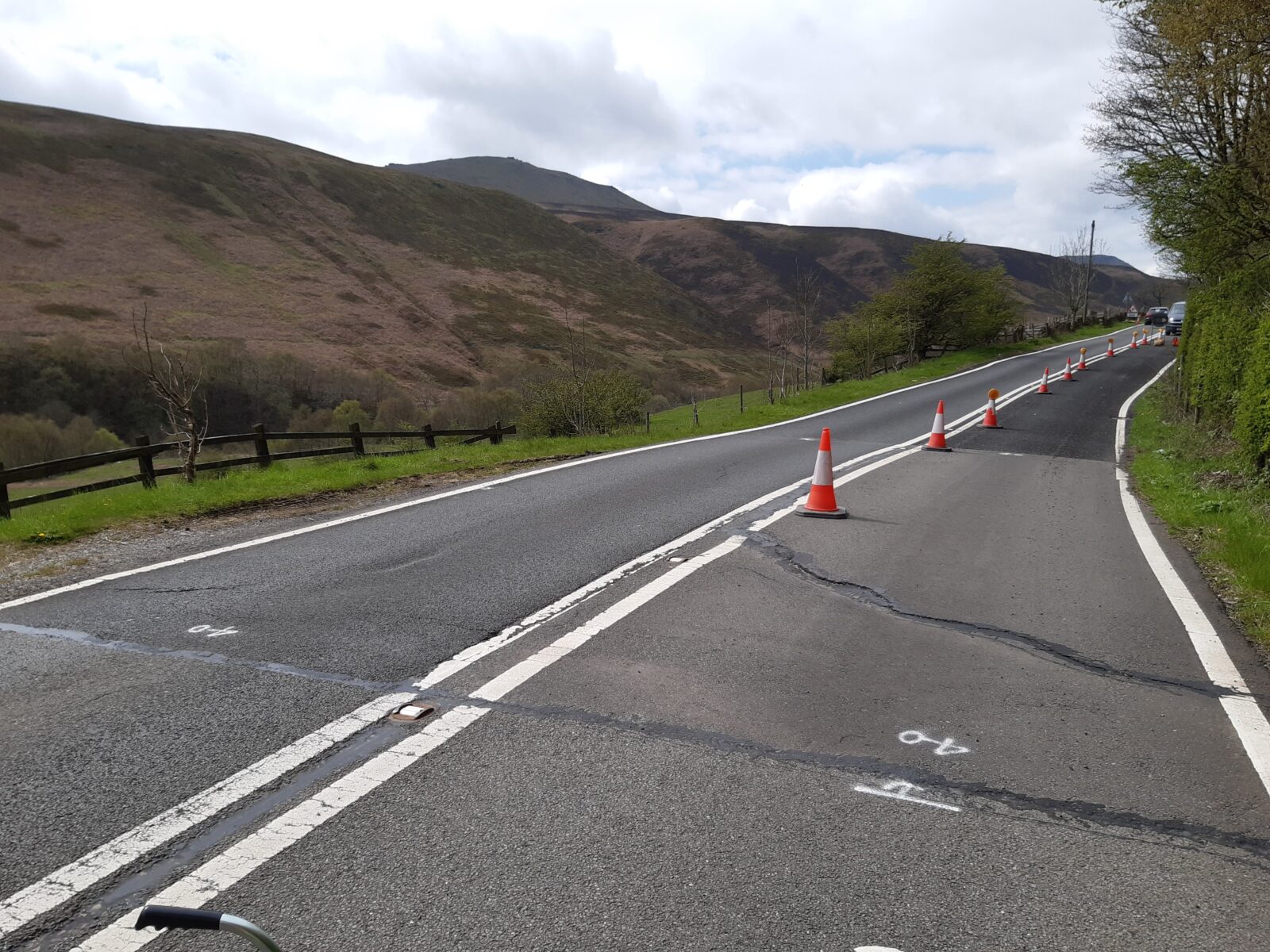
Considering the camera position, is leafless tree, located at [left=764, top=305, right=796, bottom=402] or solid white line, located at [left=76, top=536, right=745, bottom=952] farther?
leafless tree, located at [left=764, top=305, right=796, bottom=402]

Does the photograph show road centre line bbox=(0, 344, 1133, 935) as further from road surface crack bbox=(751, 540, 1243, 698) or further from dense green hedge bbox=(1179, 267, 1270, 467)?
dense green hedge bbox=(1179, 267, 1270, 467)

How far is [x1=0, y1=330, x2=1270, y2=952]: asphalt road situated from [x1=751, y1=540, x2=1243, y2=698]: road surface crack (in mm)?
32

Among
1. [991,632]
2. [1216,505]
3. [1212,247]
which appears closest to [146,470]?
[991,632]

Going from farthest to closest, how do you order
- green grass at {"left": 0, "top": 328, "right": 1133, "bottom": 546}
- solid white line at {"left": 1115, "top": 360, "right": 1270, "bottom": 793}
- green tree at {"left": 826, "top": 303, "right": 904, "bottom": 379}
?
green tree at {"left": 826, "top": 303, "right": 904, "bottom": 379}, green grass at {"left": 0, "top": 328, "right": 1133, "bottom": 546}, solid white line at {"left": 1115, "top": 360, "right": 1270, "bottom": 793}

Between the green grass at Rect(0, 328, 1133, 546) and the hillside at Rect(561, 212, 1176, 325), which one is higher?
the hillside at Rect(561, 212, 1176, 325)

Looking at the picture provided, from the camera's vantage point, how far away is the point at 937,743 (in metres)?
3.91

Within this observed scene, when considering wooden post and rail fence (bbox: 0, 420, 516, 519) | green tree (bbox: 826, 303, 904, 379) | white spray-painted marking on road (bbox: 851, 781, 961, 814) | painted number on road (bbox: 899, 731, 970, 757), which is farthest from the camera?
green tree (bbox: 826, 303, 904, 379)

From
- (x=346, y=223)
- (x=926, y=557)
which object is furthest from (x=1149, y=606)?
(x=346, y=223)

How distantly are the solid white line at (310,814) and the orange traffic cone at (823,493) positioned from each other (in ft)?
15.0

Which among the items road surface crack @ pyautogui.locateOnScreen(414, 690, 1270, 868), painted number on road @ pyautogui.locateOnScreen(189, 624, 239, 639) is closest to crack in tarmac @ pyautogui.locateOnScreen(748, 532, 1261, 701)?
road surface crack @ pyautogui.locateOnScreen(414, 690, 1270, 868)

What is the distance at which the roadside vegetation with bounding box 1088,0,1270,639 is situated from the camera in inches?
391

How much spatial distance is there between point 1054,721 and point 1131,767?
19.5 inches

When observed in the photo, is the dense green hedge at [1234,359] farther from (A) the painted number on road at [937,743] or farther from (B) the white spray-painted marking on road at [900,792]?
(B) the white spray-painted marking on road at [900,792]

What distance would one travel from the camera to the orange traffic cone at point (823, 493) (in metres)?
9.05
